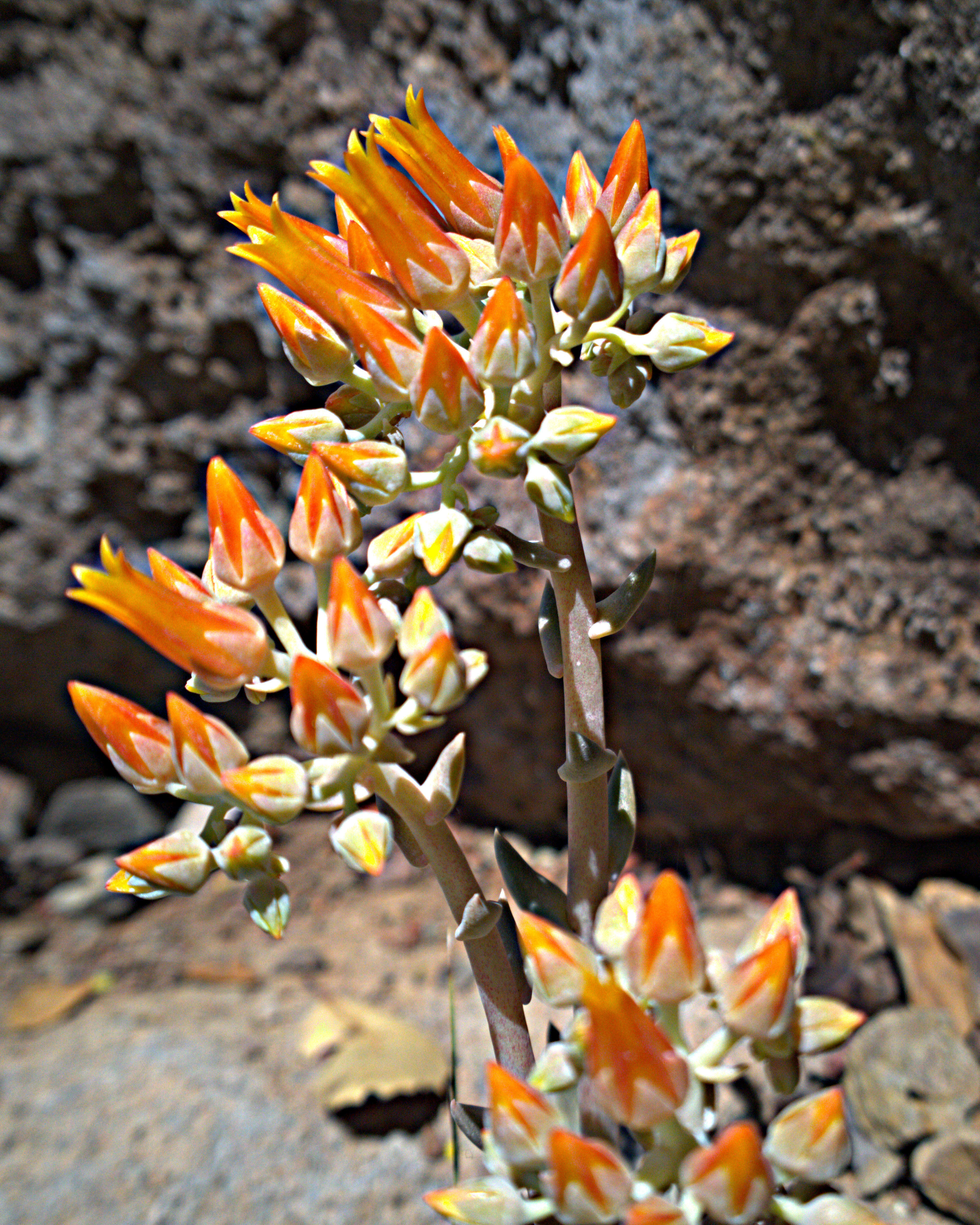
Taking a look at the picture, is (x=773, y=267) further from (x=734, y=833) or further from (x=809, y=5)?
(x=734, y=833)

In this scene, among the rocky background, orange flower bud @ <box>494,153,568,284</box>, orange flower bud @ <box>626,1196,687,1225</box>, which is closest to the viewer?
orange flower bud @ <box>626,1196,687,1225</box>

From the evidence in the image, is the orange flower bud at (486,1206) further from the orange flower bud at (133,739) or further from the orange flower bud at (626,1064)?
the orange flower bud at (133,739)

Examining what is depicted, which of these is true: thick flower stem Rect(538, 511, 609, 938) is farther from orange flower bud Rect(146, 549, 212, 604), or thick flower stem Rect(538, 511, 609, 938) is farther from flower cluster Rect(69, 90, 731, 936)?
orange flower bud Rect(146, 549, 212, 604)

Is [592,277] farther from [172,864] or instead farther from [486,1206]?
[486,1206]

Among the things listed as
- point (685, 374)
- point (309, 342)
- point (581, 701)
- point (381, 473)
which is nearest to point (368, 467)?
point (381, 473)

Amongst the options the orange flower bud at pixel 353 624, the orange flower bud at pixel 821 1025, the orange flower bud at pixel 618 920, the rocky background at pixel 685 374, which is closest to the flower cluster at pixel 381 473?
the orange flower bud at pixel 353 624

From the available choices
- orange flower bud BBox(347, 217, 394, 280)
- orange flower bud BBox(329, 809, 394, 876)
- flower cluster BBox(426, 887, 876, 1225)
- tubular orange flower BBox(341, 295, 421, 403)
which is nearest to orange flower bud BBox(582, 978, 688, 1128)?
flower cluster BBox(426, 887, 876, 1225)

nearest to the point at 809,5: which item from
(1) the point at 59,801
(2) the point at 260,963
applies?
(2) the point at 260,963
